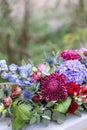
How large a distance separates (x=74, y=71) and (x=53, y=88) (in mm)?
127

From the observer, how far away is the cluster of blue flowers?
1290mm

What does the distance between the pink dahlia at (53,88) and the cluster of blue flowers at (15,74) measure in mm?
56

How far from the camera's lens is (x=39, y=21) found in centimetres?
325

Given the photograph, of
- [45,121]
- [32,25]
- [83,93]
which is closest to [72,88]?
[83,93]

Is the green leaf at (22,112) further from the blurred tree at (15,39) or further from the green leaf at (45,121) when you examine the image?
the blurred tree at (15,39)

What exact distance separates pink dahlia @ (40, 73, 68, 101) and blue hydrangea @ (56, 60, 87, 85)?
0.05 meters

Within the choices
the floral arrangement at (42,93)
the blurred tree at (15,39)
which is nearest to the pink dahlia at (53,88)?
the floral arrangement at (42,93)


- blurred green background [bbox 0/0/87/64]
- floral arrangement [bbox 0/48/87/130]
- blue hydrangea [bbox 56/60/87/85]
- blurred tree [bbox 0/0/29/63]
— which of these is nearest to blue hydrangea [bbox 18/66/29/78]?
floral arrangement [bbox 0/48/87/130]

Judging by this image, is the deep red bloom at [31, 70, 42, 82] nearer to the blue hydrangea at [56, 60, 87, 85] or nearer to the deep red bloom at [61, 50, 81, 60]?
the blue hydrangea at [56, 60, 87, 85]

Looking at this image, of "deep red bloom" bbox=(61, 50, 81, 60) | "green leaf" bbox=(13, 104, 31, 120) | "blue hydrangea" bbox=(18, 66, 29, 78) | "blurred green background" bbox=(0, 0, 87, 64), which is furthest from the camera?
"blurred green background" bbox=(0, 0, 87, 64)

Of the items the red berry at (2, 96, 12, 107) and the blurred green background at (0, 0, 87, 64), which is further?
the blurred green background at (0, 0, 87, 64)

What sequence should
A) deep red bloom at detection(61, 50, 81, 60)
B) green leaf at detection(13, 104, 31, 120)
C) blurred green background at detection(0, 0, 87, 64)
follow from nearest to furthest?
1. green leaf at detection(13, 104, 31, 120)
2. deep red bloom at detection(61, 50, 81, 60)
3. blurred green background at detection(0, 0, 87, 64)

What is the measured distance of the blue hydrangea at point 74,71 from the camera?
52.1 inches

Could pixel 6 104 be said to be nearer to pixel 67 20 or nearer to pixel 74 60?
pixel 74 60
